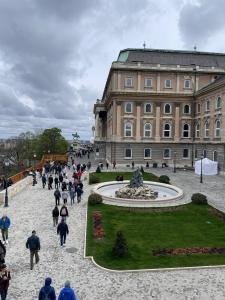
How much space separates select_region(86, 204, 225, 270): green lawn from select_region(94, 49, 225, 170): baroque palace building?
28.1 m

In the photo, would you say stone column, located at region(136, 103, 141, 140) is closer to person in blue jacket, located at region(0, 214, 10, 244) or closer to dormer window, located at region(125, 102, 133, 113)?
dormer window, located at region(125, 102, 133, 113)

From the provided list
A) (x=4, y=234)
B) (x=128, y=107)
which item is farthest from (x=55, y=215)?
(x=128, y=107)

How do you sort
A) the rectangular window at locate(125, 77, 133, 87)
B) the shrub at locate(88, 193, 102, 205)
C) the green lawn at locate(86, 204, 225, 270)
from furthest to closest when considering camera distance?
the rectangular window at locate(125, 77, 133, 87), the shrub at locate(88, 193, 102, 205), the green lawn at locate(86, 204, 225, 270)

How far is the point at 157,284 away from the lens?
10742 mm

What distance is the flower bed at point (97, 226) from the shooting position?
15.6 m

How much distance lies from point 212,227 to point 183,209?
14.1ft

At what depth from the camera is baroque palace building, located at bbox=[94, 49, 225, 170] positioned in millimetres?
48906

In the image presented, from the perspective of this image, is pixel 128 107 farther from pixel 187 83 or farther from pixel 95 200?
pixel 95 200

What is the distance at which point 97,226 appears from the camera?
1706 cm

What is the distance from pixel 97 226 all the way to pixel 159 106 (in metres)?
36.0

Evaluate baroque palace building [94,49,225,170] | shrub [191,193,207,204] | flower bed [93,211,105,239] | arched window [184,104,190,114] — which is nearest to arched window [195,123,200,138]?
baroque palace building [94,49,225,170]

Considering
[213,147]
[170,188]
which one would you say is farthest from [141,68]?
[170,188]

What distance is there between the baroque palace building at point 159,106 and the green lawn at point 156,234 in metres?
28.1

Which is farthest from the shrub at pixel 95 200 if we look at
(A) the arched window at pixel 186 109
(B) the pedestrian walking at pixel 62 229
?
(A) the arched window at pixel 186 109
